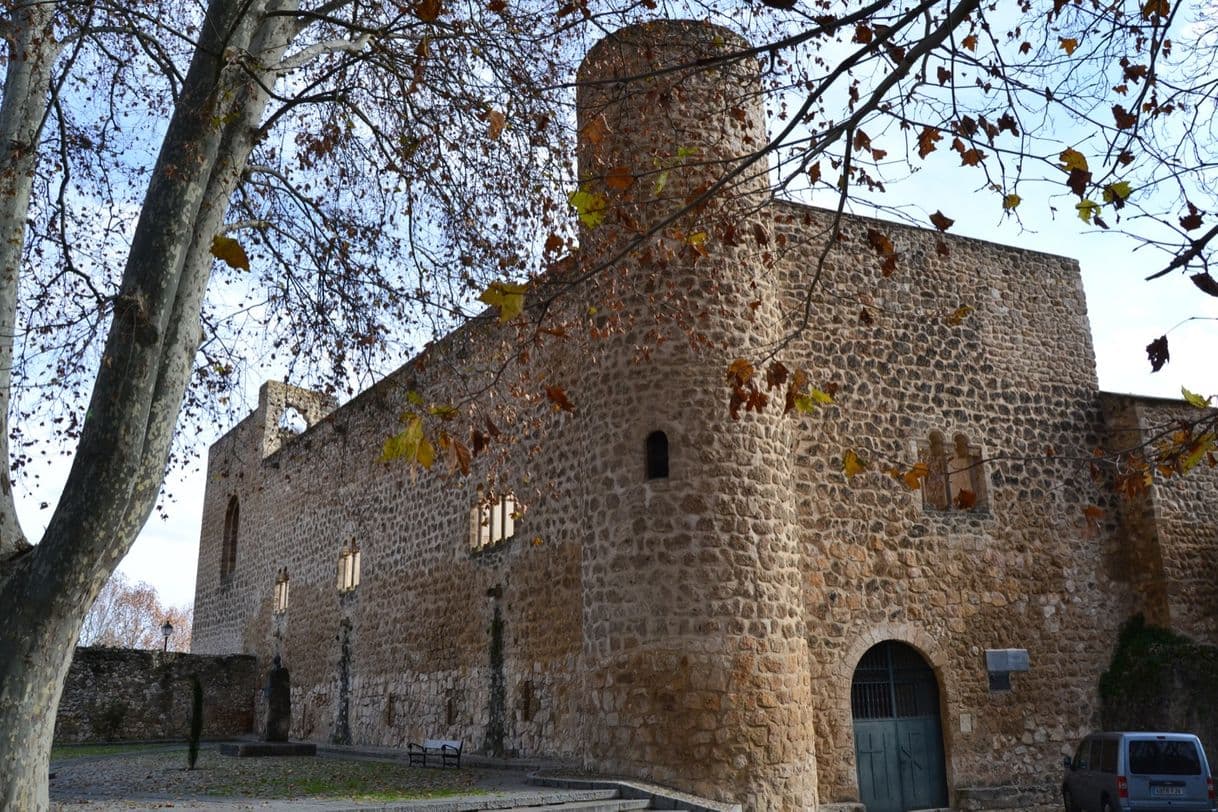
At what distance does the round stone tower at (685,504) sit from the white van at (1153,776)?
3.16 metres

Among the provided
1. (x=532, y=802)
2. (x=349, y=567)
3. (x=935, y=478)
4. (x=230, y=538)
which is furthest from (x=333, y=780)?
(x=230, y=538)

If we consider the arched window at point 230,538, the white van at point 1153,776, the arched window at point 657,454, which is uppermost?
the arched window at point 230,538

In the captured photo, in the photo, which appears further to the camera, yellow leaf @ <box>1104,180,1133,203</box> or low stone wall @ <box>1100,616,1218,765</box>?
low stone wall @ <box>1100,616,1218,765</box>

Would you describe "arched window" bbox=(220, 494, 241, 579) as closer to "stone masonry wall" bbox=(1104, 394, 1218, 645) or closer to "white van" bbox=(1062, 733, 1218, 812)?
"stone masonry wall" bbox=(1104, 394, 1218, 645)

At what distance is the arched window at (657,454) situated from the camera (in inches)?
450

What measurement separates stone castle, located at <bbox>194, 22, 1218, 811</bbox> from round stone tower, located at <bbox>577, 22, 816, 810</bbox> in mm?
34

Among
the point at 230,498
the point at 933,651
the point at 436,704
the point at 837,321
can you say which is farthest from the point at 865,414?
the point at 230,498

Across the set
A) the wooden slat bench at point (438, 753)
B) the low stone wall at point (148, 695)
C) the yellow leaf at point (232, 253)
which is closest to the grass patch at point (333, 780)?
the wooden slat bench at point (438, 753)

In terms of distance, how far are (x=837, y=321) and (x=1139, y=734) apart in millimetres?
6045

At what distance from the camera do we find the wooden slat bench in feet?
42.3

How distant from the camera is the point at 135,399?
607cm

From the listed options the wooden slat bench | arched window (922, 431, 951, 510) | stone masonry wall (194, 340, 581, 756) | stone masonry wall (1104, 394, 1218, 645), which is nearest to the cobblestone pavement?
the wooden slat bench

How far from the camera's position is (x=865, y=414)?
13406 mm

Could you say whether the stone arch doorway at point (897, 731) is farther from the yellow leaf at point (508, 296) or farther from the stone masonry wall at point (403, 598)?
the yellow leaf at point (508, 296)
